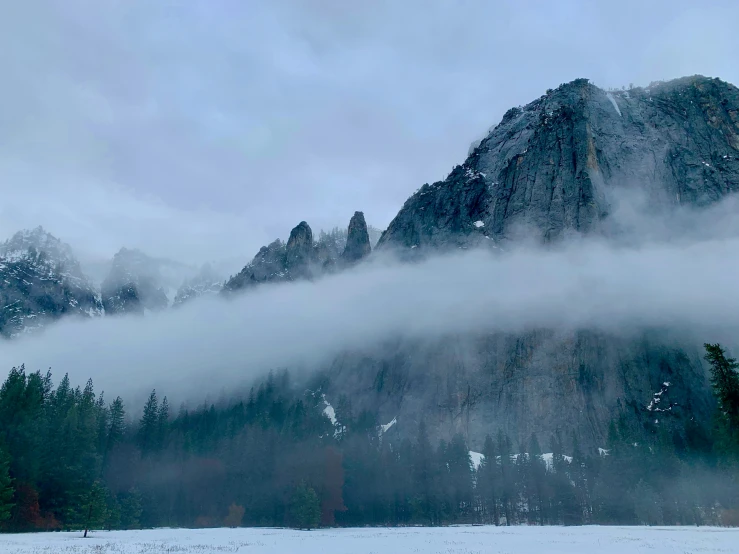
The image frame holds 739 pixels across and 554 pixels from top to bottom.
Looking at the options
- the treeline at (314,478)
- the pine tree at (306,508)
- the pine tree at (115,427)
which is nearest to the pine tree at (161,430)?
the treeline at (314,478)

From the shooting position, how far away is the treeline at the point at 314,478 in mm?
75188

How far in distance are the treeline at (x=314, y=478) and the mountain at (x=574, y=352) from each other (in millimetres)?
13711

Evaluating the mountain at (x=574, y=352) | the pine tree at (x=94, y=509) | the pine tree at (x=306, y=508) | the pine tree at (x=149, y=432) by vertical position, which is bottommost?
the pine tree at (x=306, y=508)

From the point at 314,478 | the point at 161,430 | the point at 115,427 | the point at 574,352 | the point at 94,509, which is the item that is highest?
the point at 574,352

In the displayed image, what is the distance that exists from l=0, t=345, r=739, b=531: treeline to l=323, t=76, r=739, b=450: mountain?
13.7 meters

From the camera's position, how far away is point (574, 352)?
157m

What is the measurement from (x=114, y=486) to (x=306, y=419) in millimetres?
62381

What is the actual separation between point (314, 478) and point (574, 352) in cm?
9153

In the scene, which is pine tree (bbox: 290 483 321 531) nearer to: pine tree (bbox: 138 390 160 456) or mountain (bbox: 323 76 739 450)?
pine tree (bbox: 138 390 160 456)

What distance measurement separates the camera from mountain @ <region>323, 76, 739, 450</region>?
482ft

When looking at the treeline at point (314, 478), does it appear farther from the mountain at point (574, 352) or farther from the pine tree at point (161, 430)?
the mountain at point (574, 352)

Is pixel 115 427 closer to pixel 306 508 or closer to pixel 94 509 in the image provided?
pixel 306 508

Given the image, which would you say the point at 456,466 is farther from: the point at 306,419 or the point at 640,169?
the point at 640,169

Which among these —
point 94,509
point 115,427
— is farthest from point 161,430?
point 94,509
